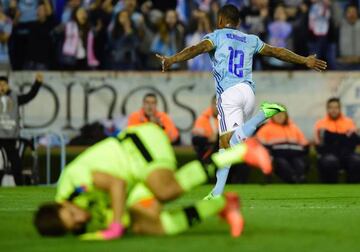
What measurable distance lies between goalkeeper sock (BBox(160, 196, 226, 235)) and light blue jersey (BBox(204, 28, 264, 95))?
4744 mm

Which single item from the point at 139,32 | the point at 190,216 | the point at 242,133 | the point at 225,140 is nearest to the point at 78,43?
the point at 139,32

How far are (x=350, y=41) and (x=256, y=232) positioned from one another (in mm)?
13106

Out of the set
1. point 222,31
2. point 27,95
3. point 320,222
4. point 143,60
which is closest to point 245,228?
point 320,222

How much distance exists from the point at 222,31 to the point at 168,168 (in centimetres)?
482

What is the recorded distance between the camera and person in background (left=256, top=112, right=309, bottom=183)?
842 inches

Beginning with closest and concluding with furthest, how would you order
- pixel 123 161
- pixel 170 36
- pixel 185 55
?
pixel 123 161, pixel 185 55, pixel 170 36

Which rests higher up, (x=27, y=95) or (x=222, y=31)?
(x=222, y=31)

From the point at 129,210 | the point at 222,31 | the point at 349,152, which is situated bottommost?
the point at 349,152

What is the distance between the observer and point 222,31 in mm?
14305

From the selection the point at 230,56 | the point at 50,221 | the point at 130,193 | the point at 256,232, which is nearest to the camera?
the point at 50,221

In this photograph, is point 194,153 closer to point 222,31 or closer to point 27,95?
point 27,95

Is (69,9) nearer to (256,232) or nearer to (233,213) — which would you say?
(256,232)

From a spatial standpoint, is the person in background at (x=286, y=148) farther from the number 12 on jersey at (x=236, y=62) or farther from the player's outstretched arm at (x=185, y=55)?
the player's outstretched arm at (x=185, y=55)

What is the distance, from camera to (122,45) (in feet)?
73.9
